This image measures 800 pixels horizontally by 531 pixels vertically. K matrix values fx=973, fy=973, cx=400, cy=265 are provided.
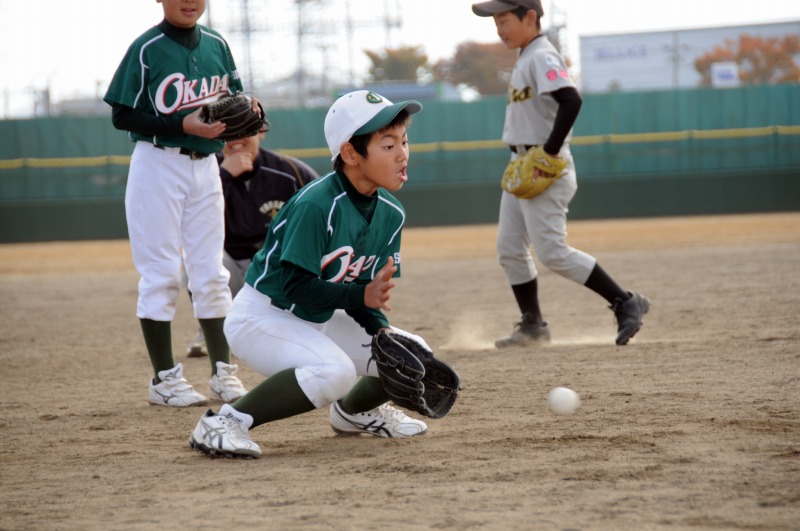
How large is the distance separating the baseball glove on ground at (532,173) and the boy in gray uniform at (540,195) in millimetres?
31

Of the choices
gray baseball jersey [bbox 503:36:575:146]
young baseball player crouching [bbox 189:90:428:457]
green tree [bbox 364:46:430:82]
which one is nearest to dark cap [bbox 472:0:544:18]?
gray baseball jersey [bbox 503:36:575:146]

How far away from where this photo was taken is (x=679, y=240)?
1334 cm

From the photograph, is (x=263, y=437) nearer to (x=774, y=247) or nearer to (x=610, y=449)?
(x=610, y=449)

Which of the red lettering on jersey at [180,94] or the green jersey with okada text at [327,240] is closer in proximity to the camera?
the green jersey with okada text at [327,240]

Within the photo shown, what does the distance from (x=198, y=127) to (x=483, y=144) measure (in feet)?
54.1

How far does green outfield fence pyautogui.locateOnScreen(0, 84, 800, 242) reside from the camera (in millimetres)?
18531

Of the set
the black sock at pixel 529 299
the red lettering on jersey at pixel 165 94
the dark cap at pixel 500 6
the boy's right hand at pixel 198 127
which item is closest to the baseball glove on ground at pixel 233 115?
the boy's right hand at pixel 198 127

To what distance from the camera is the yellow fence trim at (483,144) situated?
19562mm

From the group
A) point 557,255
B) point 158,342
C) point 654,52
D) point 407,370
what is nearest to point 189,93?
point 158,342

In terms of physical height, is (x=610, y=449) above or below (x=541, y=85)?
below

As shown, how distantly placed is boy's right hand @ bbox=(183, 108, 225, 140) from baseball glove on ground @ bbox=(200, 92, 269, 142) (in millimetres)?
33

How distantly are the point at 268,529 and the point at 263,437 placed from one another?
49.8 inches

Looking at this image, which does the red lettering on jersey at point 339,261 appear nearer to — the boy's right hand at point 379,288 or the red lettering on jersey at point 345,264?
the red lettering on jersey at point 345,264

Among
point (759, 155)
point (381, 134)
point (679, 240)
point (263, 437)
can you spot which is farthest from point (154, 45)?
point (759, 155)
